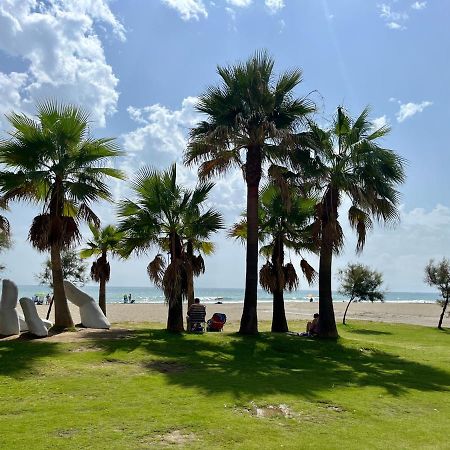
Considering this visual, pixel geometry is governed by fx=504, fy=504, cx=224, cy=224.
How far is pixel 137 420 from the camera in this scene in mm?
7551

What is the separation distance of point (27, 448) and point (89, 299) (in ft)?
43.4

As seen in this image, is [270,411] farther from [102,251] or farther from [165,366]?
[102,251]

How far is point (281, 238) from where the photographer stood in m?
21.8

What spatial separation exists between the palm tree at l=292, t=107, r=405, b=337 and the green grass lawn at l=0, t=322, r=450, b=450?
14.3ft

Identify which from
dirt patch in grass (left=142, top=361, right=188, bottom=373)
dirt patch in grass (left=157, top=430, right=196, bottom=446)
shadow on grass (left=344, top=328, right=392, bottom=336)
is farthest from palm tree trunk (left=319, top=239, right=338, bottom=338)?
dirt patch in grass (left=157, top=430, right=196, bottom=446)

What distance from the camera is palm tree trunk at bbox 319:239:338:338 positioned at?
19.6 meters

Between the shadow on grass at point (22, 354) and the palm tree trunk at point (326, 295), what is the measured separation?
33.9 feet

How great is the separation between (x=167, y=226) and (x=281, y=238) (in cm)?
548

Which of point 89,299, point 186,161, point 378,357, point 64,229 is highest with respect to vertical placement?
point 186,161

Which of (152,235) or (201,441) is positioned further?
(152,235)

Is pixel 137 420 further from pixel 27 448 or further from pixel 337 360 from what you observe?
pixel 337 360

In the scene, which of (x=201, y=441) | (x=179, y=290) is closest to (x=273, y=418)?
(x=201, y=441)

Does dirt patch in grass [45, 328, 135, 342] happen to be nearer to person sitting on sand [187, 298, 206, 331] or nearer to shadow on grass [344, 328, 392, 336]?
person sitting on sand [187, 298, 206, 331]

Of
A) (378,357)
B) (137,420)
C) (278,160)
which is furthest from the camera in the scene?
(278,160)
